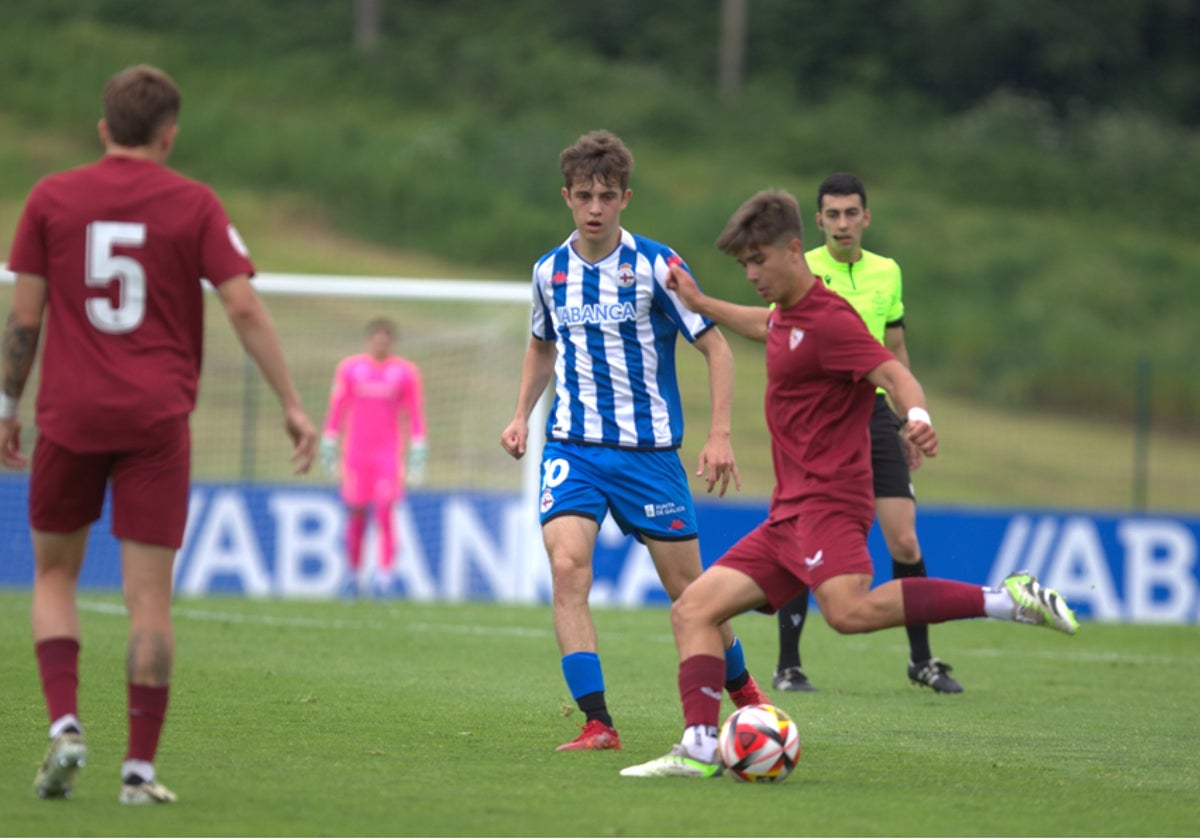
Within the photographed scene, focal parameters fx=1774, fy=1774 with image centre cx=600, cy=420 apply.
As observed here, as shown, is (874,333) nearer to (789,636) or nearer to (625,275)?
(789,636)

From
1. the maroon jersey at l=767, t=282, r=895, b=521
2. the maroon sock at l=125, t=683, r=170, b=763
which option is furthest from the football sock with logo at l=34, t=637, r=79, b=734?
the maroon jersey at l=767, t=282, r=895, b=521

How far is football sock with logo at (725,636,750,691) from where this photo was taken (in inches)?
275

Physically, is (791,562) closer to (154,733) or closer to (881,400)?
(154,733)

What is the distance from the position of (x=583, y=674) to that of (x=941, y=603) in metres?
1.53

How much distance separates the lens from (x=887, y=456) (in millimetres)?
9125

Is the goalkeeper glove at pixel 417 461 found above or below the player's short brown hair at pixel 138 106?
below

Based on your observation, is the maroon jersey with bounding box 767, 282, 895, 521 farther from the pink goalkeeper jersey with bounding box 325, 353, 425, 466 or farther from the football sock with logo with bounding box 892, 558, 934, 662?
the pink goalkeeper jersey with bounding box 325, 353, 425, 466

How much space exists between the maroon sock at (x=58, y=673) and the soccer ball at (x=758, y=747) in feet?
7.11

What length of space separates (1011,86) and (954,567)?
30.7 metres

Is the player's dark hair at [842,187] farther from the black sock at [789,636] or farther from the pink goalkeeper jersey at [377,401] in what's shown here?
the pink goalkeeper jersey at [377,401]

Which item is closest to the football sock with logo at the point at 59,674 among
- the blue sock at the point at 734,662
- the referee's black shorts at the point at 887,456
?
the blue sock at the point at 734,662

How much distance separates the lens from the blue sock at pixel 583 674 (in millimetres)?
6816

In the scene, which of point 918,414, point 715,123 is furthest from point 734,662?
point 715,123

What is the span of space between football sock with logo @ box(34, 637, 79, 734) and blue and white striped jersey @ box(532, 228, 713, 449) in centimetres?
239
